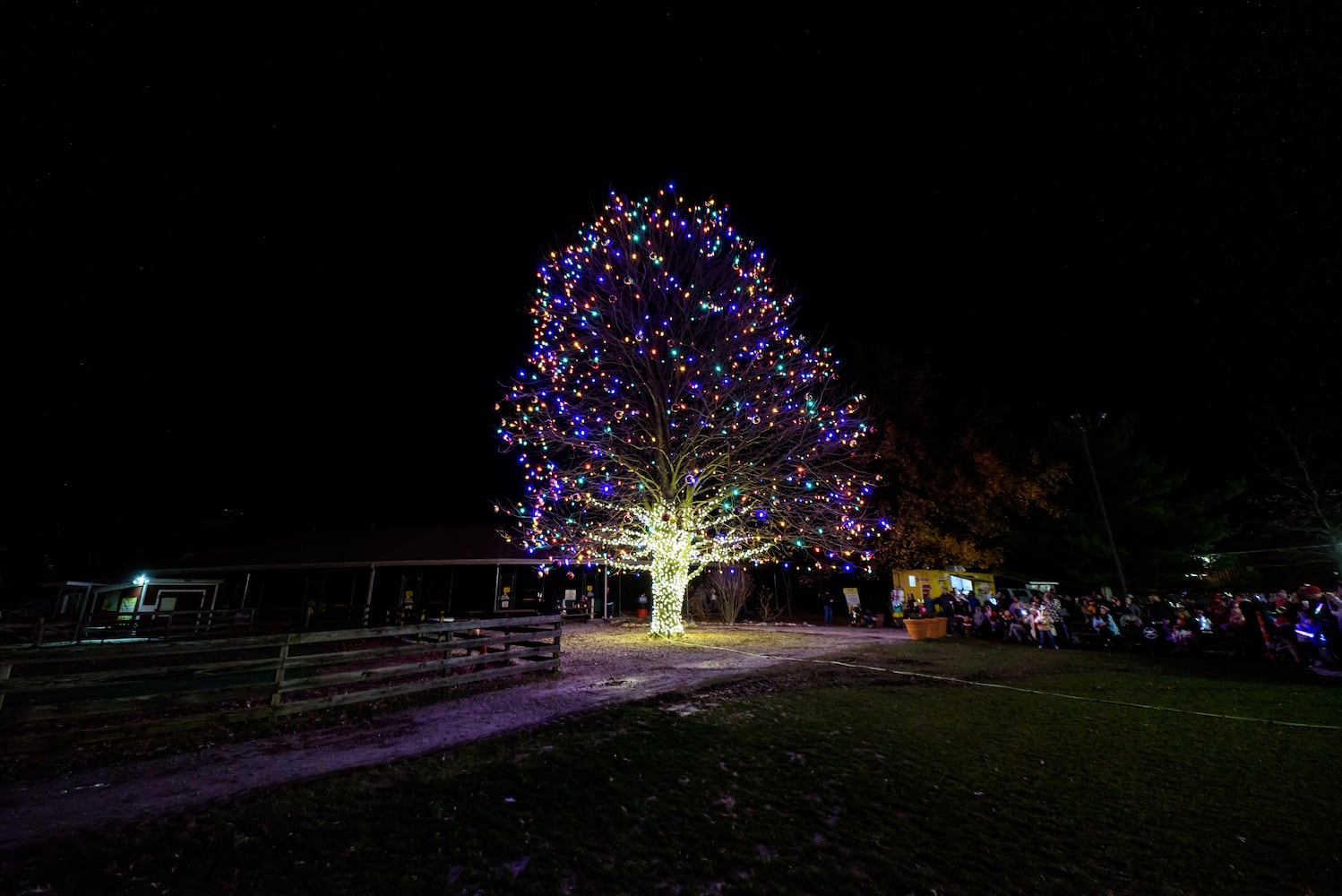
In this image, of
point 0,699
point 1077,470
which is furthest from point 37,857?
point 1077,470

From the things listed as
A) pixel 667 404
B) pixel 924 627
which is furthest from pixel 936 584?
pixel 667 404

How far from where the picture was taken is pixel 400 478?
37219 mm

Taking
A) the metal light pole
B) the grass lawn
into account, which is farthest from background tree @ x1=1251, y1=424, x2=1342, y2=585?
the grass lawn

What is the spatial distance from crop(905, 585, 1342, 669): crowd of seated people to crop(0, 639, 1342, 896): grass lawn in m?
6.03

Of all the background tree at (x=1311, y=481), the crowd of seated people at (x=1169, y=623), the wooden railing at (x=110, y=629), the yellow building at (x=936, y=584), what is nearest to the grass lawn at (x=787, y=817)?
the crowd of seated people at (x=1169, y=623)

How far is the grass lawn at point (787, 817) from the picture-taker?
3148mm

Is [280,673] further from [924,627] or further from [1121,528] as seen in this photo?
[1121,528]

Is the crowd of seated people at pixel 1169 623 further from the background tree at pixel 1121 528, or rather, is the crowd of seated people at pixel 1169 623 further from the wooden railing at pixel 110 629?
the wooden railing at pixel 110 629

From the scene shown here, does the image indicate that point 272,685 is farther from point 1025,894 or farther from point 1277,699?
point 1277,699

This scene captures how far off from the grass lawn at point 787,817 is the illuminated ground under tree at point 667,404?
960 cm

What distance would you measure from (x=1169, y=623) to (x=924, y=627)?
578cm

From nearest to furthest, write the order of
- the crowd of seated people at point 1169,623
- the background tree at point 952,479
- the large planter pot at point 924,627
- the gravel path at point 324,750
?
the gravel path at point 324,750, the crowd of seated people at point 1169,623, the large planter pot at point 924,627, the background tree at point 952,479

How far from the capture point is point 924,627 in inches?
660

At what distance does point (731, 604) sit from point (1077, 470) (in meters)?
18.2
